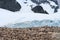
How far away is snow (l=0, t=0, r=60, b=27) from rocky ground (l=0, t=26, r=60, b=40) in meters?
0.15

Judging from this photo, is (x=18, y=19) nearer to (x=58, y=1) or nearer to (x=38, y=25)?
(x=38, y=25)

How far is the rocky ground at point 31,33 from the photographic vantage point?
9.07 feet

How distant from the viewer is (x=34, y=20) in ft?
10.2

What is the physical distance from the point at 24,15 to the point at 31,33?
A: 1.27 ft

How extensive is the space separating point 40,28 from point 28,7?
0.40 m

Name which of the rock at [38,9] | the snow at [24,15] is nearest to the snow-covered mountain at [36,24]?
the snow at [24,15]

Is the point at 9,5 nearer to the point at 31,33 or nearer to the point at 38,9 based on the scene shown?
the point at 38,9

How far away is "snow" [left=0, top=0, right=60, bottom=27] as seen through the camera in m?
3.09

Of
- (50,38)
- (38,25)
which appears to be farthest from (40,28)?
(50,38)

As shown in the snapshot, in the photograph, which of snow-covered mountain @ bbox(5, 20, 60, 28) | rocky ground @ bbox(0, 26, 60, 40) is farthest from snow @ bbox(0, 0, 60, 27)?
rocky ground @ bbox(0, 26, 60, 40)

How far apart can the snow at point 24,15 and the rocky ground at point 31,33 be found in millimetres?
154

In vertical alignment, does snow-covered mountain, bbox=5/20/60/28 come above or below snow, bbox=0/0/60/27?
below

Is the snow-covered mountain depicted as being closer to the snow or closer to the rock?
the snow

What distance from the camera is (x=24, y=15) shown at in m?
3.15
